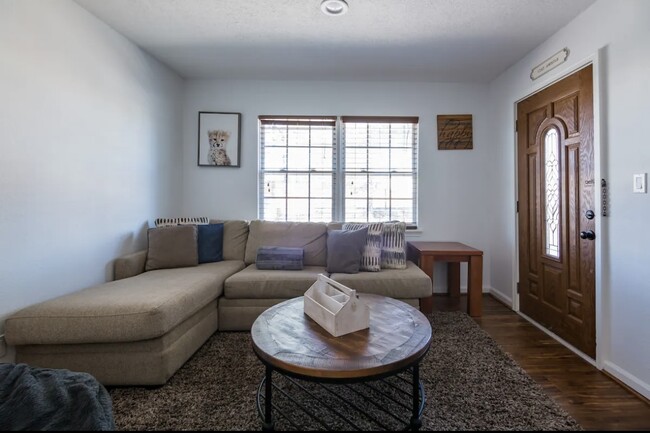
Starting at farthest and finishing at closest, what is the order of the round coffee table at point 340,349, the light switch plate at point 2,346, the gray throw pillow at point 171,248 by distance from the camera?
the gray throw pillow at point 171,248
the light switch plate at point 2,346
the round coffee table at point 340,349

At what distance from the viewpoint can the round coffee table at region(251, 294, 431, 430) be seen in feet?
3.60

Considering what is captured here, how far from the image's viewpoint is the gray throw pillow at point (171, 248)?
2.55m

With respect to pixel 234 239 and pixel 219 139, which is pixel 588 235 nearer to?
pixel 234 239

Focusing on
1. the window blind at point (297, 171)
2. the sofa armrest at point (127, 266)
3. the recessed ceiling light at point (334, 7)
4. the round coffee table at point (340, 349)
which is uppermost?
the recessed ceiling light at point (334, 7)

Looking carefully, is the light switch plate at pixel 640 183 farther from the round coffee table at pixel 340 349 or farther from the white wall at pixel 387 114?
the white wall at pixel 387 114

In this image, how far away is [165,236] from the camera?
8.61 ft

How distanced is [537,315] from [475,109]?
93.1 inches

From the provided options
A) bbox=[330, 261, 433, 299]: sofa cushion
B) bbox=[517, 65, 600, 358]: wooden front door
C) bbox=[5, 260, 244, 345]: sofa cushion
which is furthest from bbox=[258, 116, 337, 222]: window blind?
bbox=[517, 65, 600, 358]: wooden front door

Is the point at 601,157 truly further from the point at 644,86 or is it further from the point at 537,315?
the point at 537,315

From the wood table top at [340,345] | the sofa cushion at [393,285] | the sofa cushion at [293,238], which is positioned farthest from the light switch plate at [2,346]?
the sofa cushion at [393,285]

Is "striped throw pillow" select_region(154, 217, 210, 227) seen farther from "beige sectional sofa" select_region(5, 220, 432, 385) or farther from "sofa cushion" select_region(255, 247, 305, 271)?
"sofa cushion" select_region(255, 247, 305, 271)

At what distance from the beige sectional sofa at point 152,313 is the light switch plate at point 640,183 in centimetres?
143

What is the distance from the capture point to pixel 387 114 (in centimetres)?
336

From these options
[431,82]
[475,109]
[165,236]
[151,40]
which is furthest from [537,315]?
[151,40]
